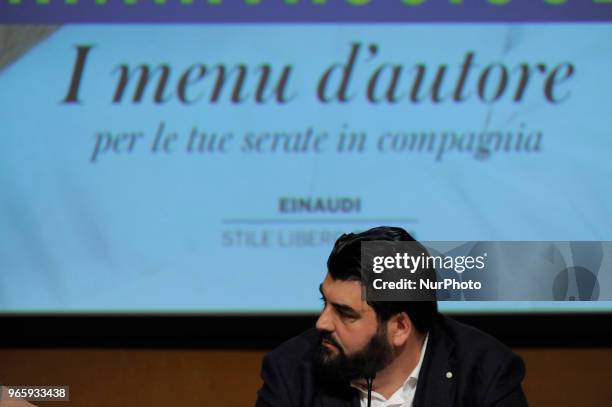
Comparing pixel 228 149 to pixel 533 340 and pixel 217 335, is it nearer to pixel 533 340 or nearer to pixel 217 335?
pixel 217 335

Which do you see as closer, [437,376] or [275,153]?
[437,376]

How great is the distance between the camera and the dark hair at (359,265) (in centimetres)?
195

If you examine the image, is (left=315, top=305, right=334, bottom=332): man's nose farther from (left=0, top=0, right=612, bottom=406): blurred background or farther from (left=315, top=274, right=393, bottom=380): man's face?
(left=0, top=0, right=612, bottom=406): blurred background

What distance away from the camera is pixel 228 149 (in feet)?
10.9

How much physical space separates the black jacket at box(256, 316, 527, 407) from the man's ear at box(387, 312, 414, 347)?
0.09 metres

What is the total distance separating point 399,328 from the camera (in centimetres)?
205

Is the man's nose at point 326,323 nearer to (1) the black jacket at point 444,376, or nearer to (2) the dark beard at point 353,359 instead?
(2) the dark beard at point 353,359

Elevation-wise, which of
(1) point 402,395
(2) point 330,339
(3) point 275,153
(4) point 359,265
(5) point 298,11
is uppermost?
(5) point 298,11

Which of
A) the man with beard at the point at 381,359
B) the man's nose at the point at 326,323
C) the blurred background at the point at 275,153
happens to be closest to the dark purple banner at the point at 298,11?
the blurred background at the point at 275,153

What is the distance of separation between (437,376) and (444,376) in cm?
2

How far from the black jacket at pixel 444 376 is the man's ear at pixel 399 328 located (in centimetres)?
9

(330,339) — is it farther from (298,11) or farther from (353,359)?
(298,11)

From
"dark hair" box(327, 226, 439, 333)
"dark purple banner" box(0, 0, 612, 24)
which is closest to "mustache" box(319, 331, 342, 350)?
"dark hair" box(327, 226, 439, 333)

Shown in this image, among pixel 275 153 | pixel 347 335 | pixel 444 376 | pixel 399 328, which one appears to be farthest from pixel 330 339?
pixel 275 153
